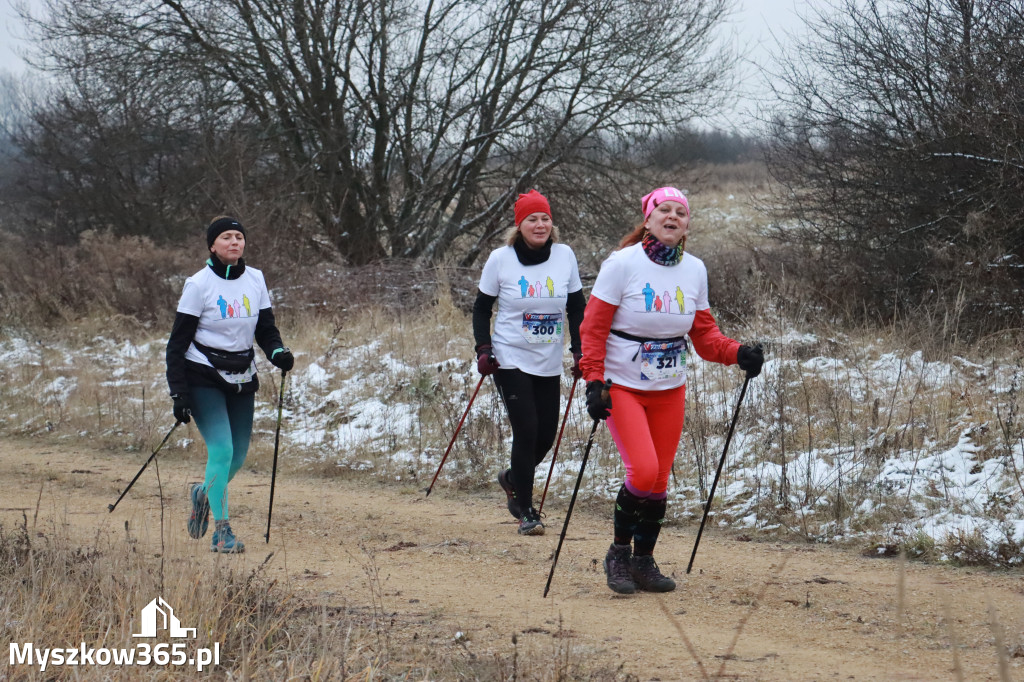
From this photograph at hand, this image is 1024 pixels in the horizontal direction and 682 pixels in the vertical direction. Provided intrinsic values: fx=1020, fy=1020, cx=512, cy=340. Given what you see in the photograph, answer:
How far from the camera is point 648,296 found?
5.27 m

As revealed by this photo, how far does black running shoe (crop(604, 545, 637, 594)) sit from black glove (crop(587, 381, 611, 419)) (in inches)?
33.2

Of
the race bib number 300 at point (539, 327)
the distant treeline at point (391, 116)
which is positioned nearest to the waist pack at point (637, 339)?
the race bib number 300 at point (539, 327)

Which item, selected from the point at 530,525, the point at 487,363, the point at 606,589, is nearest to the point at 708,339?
the point at 606,589

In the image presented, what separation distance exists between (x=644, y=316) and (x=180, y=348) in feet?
9.34

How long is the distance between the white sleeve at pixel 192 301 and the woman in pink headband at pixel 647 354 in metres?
2.44

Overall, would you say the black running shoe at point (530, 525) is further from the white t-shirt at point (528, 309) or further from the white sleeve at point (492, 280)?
the white sleeve at point (492, 280)

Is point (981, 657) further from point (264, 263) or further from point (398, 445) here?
point (264, 263)

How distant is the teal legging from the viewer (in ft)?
20.7

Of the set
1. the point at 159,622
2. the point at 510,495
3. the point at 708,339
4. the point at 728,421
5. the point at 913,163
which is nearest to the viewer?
the point at 159,622

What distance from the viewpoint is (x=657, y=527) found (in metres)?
5.45

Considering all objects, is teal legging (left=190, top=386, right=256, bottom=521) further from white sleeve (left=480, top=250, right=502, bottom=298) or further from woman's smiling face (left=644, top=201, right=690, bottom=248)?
woman's smiling face (left=644, top=201, right=690, bottom=248)

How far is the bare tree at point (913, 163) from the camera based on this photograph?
443 inches

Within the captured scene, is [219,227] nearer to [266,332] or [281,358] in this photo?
[266,332]

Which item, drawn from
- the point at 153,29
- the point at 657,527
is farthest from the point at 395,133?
the point at 657,527
